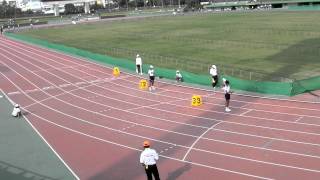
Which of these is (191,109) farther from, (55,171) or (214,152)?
(55,171)

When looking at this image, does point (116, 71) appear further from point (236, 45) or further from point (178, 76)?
point (236, 45)

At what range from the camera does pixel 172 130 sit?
1803 cm

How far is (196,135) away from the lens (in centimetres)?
1720

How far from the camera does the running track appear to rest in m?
14.2

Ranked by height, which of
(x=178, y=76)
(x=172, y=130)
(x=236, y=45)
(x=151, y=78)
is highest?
(x=236, y=45)

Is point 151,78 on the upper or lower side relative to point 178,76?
upper

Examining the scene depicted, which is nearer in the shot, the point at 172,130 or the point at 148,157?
the point at 148,157

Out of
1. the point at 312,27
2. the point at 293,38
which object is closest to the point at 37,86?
the point at 293,38

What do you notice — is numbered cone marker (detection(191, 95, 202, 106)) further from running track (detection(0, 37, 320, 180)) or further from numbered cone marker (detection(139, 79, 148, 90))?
numbered cone marker (detection(139, 79, 148, 90))

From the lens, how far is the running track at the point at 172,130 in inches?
559

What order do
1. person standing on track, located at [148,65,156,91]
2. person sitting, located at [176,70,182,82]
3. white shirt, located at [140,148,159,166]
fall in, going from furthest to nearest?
person sitting, located at [176,70,182,82], person standing on track, located at [148,65,156,91], white shirt, located at [140,148,159,166]

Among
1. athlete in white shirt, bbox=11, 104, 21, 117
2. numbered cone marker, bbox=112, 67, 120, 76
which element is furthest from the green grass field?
athlete in white shirt, bbox=11, 104, 21, 117

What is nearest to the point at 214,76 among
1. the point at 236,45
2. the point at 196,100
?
the point at 196,100

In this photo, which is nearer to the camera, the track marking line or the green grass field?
the track marking line
